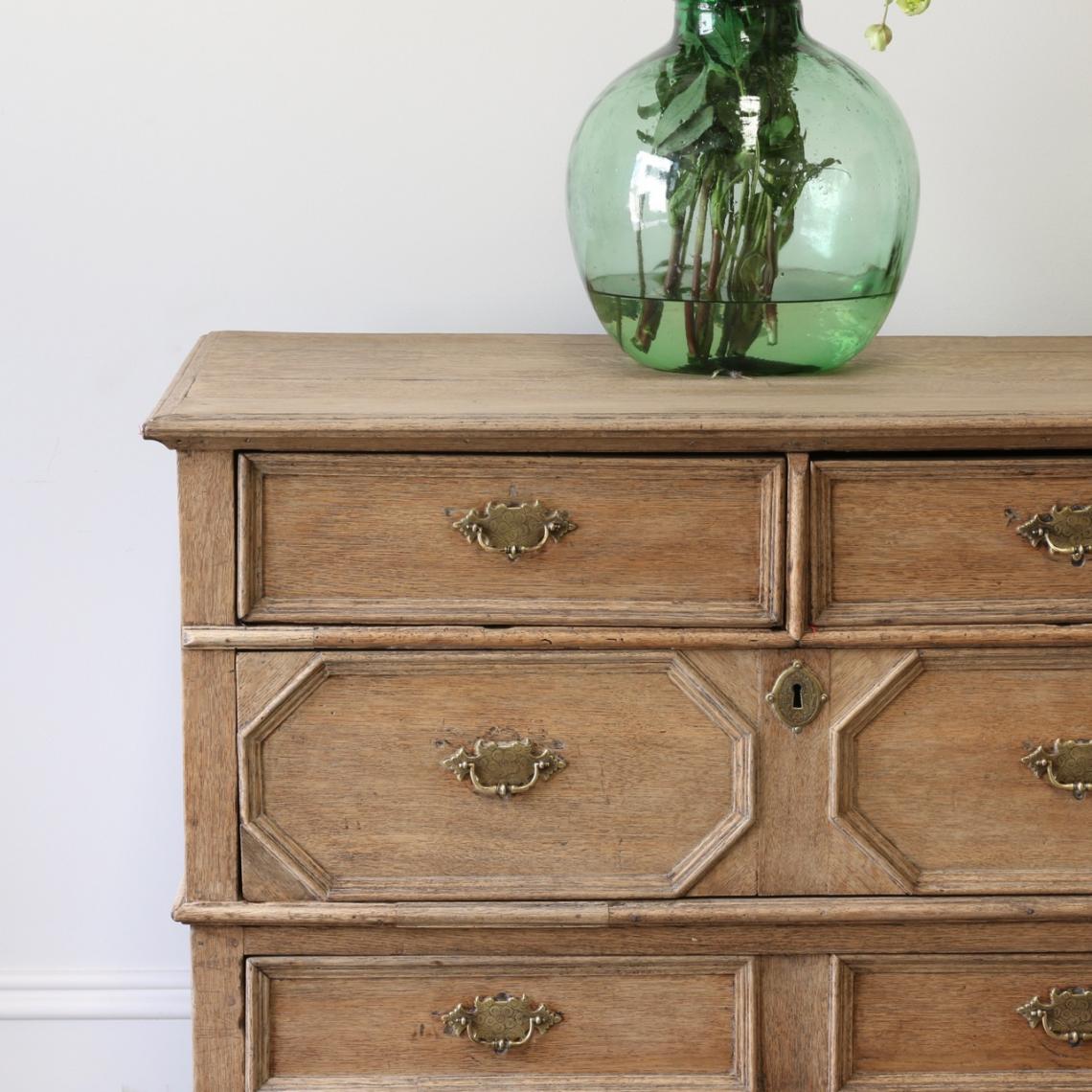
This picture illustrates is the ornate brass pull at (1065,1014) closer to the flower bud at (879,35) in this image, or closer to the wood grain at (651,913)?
the wood grain at (651,913)

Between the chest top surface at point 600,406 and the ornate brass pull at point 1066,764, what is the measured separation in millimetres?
278

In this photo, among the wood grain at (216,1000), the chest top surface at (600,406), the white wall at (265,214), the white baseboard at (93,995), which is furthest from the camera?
the white baseboard at (93,995)

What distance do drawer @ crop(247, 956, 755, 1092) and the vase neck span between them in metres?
0.88

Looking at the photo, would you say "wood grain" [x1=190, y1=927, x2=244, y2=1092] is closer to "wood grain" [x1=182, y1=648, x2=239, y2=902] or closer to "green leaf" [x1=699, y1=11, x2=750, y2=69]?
"wood grain" [x1=182, y1=648, x2=239, y2=902]

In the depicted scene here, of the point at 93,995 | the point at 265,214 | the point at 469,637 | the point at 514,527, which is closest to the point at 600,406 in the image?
the point at 514,527

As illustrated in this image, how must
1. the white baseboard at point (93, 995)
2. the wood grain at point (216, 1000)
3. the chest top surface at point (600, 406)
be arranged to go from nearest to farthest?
1. the chest top surface at point (600, 406)
2. the wood grain at point (216, 1000)
3. the white baseboard at point (93, 995)

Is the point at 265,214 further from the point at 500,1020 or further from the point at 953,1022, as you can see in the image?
the point at 953,1022

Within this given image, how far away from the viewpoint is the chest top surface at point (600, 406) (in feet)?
4.15

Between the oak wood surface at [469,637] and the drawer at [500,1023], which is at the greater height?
the oak wood surface at [469,637]

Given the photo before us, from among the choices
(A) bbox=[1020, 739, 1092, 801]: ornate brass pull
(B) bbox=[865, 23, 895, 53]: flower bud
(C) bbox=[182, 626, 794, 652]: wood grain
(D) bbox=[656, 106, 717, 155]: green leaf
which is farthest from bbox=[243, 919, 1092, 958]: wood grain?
(B) bbox=[865, 23, 895, 53]: flower bud

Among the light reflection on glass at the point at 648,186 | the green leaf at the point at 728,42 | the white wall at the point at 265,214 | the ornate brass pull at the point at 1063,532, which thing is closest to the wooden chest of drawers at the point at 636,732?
the ornate brass pull at the point at 1063,532

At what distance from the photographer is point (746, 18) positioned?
1404 mm

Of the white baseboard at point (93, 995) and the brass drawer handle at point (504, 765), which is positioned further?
the white baseboard at point (93, 995)

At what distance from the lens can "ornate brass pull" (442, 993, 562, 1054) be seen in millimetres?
1382
